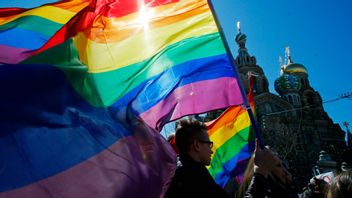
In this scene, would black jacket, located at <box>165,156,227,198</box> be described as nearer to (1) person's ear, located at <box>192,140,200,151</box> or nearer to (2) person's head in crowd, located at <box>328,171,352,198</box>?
(1) person's ear, located at <box>192,140,200,151</box>

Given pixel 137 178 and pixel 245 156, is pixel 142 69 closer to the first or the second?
pixel 137 178

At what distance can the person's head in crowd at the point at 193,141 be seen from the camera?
2.70 meters

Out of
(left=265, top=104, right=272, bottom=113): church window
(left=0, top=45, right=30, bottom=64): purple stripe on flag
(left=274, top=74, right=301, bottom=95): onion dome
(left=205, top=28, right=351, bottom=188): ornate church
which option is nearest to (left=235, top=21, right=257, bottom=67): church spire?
(left=205, top=28, right=351, bottom=188): ornate church

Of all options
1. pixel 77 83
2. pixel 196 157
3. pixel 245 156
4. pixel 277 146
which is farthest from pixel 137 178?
pixel 277 146

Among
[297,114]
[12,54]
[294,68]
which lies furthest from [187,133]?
[294,68]

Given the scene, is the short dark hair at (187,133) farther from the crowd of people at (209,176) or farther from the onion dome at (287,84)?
the onion dome at (287,84)

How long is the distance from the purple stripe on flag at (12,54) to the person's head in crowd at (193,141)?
59.4 inches

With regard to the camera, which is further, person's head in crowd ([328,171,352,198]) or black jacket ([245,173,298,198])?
black jacket ([245,173,298,198])

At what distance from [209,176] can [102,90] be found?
4.27 feet

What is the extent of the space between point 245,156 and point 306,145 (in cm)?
3859

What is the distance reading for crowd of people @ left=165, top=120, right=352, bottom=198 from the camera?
2.30 m

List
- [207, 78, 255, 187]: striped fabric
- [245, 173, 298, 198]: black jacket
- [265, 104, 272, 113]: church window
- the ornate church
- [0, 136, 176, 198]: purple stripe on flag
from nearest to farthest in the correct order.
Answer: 1. [0, 136, 176, 198]: purple stripe on flag
2. [245, 173, 298, 198]: black jacket
3. [207, 78, 255, 187]: striped fabric
4. the ornate church
5. [265, 104, 272, 113]: church window

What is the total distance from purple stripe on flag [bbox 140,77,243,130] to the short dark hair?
2.37 ft

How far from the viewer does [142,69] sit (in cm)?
354
